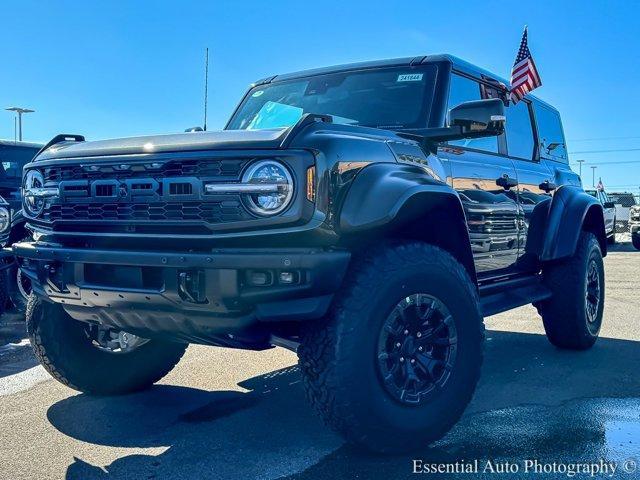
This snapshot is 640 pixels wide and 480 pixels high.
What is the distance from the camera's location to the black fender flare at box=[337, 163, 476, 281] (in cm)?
279

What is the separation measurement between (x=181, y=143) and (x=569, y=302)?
3468 millimetres

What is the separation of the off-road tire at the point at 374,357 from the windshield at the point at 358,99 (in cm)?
106

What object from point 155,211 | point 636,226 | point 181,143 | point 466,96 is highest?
point 466,96

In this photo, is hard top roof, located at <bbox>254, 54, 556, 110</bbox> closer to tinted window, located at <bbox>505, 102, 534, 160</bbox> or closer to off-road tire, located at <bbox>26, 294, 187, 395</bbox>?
tinted window, located at <bbox>505, 102, 534, 160</bbox>

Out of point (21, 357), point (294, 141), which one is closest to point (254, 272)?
point (294, 141)

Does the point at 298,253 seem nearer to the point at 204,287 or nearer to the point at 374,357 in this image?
the point at 204,287

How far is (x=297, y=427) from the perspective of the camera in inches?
135

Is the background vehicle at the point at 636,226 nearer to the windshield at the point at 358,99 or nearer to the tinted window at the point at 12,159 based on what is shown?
the tinted window at the point at 12,159

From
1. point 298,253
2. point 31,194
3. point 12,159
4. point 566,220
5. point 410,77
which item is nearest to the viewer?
point 298,253

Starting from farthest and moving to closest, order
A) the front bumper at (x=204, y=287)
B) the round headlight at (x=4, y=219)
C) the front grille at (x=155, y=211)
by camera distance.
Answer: the round headlight at (x=4, y=219), the front grille at (x=155, y=211), the front bumper at (x=204, y=287)

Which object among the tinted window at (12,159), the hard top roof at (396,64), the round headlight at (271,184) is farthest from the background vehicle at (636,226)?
the round headlight at (271,184)

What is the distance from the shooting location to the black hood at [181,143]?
8.91 feet

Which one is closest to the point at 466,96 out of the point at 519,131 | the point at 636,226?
the point at 519,131

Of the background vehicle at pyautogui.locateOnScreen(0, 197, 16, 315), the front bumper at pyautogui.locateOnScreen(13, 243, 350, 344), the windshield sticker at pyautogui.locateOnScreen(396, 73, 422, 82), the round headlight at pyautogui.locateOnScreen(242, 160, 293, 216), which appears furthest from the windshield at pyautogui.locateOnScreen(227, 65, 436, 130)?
the background vehicle at pyautogui.locateOnScreen(0, 197, 16, 315)
